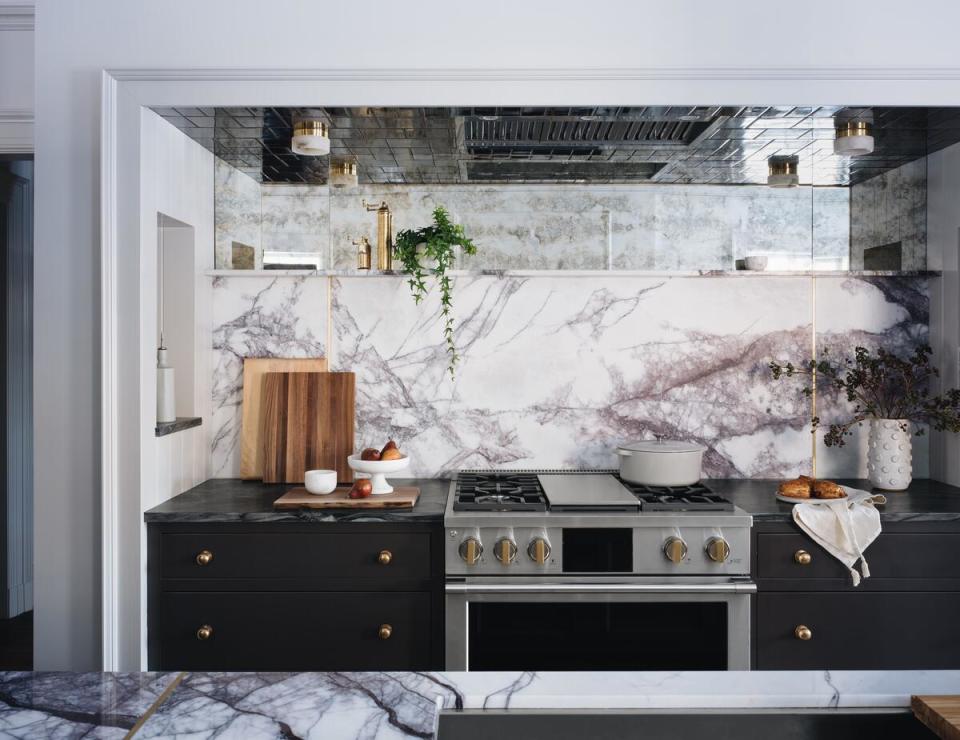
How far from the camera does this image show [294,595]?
248 cm

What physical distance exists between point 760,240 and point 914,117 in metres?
0.72

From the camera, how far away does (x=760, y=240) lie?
315cm

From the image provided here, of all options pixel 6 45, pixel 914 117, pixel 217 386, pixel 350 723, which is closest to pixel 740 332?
pixel 914 117

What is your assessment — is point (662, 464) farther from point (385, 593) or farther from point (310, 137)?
point (310, 137)

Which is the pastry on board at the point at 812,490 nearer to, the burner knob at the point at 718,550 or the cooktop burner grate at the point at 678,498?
the cooktop burner grate at the point at 678,498

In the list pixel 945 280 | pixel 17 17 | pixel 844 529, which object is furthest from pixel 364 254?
pixel 945 280

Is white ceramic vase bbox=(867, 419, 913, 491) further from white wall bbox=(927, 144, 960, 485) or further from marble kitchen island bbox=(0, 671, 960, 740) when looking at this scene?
marble kitchen island bbox=(0, 671, 960, 740)

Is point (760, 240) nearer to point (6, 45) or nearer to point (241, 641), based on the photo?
point (241, 641)

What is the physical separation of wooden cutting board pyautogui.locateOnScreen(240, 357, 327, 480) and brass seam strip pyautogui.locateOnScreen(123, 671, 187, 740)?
1876mm

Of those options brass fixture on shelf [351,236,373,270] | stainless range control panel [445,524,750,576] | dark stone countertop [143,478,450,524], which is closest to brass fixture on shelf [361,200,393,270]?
brass fixture on shelf [351,236,373,270]

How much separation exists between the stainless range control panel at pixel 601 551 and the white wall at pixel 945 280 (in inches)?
45.4

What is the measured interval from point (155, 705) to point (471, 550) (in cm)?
136

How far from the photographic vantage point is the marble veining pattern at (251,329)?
3.10 m

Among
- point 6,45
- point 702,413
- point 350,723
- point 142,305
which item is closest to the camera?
point 350,723
